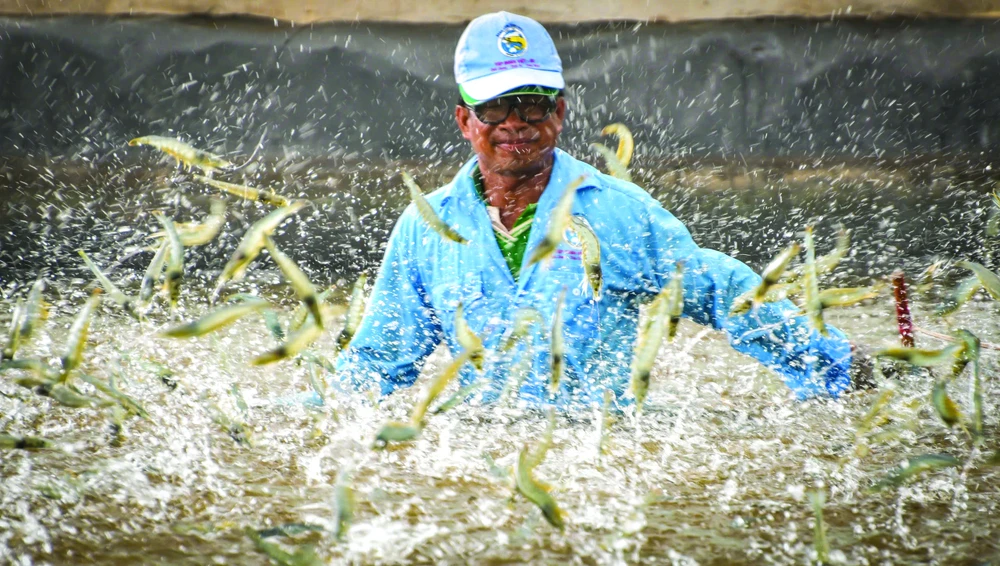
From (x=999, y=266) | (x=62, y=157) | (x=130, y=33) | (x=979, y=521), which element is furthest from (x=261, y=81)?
(x=979, y=521)

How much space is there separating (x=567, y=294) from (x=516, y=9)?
4.00 m

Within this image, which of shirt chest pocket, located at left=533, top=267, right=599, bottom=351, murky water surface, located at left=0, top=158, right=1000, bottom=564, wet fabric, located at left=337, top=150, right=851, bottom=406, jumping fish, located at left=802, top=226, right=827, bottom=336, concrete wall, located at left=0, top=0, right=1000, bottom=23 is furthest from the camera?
concrete wall, located at left=0, top=0, right=1000, bottom=23

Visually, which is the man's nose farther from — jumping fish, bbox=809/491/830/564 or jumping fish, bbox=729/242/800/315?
jumping fish, bbox=809/491/830/564

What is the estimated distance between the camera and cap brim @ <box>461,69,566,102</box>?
2727 millimetres

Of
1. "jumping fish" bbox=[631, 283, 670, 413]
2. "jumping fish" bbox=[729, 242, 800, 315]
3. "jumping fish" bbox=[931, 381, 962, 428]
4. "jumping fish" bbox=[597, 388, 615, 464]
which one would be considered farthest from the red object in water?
"jumping fish" bbox=[631, 283, 670, 413]

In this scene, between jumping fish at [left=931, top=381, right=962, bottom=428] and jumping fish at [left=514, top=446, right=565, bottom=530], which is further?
jumping fish at [left=931, top=381, right=962, bottom=428]

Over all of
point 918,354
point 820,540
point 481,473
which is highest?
point 918,354

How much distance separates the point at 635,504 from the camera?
2393 mm

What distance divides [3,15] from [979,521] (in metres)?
6.40

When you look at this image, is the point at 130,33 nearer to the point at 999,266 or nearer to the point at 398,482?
the point at 398,482

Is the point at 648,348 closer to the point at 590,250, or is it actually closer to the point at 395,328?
the point at 590,250

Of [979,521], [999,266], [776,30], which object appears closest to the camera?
[979,521]

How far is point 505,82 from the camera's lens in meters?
2.74

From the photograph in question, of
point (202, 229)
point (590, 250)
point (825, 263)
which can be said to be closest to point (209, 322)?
point (202, 229)
